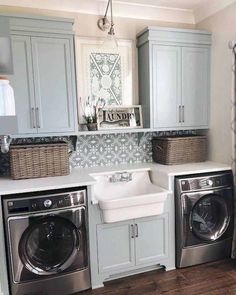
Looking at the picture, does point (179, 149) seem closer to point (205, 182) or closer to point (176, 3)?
point (205, 182)

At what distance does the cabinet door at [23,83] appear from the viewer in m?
2.29

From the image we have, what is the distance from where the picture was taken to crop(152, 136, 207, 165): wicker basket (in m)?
2.80

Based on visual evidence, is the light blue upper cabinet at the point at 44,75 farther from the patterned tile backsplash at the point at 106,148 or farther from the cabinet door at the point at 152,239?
the cabinet door at the point at 152,239

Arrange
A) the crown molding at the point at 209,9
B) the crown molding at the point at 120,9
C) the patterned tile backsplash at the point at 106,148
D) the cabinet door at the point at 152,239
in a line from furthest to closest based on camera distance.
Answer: the patterned tile backsplash at the point at 106,148, the crown molding at the point at 209,9, the crown molding at the point at 120,9, the cabinet door at the point at 152,239

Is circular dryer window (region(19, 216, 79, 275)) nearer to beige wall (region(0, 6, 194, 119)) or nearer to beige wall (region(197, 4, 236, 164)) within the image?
beige wall (region(0, 6, 194, 119))

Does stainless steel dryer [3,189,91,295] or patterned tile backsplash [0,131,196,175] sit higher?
patterned tile backsplash [0,131,196,175]

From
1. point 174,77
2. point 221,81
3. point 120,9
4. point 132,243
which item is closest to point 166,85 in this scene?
point 174,77

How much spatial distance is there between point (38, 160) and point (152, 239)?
4.33ft

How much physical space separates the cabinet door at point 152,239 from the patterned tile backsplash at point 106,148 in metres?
0.83

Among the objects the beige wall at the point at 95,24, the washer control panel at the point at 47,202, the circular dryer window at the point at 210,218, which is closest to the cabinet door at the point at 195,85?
the beige wall at the point at 95,24

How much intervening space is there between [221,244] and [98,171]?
1.51 metres

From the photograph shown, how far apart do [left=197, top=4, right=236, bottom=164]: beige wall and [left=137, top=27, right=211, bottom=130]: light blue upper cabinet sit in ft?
0.28

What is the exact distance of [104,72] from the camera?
285 centimetres

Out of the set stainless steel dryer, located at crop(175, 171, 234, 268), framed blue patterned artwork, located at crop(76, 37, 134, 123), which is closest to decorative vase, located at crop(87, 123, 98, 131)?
framed blue patterned artwork, located at crop(76, 37, 134, 123)
